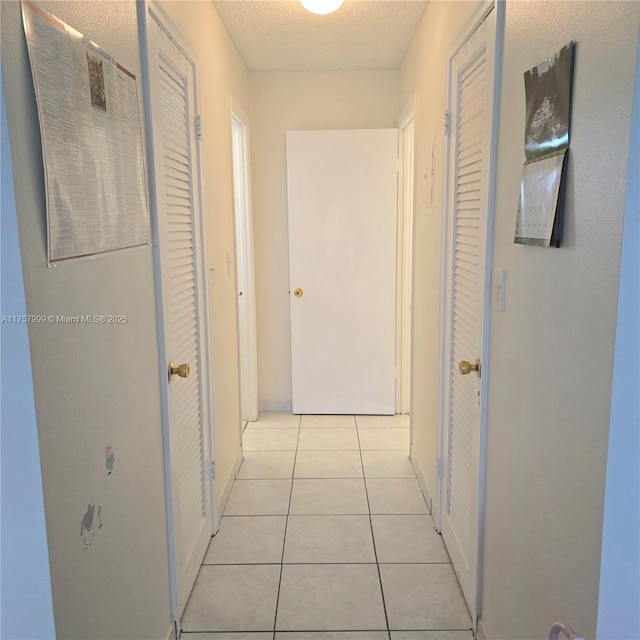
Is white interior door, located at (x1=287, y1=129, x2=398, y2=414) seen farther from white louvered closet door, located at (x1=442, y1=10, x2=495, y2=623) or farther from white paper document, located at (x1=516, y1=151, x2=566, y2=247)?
white paper document, located at (x1=516, y1=151, x2=566, y2=247)

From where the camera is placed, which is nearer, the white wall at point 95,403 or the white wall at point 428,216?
the white wall at point 95,403

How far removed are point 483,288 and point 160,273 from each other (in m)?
1.03

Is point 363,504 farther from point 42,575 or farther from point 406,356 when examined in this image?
point 42,575

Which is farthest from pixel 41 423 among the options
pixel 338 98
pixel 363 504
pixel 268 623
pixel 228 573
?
pixel 338 98

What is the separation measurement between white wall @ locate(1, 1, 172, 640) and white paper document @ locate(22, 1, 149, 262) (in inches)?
1.3

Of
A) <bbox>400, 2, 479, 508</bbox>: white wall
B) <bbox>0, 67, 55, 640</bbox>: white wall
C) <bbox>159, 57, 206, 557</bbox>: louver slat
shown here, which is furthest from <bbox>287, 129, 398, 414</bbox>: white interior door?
<bbox>0, 67, 55, 640</bbox>: white wall

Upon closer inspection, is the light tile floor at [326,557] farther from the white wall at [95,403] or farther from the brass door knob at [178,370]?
the brass door knob at [178,370]

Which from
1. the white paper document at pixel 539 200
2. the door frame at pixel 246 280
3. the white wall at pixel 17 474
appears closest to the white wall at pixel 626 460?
the white paper document at pixel 539 200

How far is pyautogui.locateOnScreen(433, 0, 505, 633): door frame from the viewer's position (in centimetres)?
168

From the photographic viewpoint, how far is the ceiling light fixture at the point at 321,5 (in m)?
2.53

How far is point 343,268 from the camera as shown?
3969 mm

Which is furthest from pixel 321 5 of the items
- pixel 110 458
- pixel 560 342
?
pixel 110 458

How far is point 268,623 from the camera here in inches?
79.5

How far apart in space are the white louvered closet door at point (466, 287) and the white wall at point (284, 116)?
173 cm
